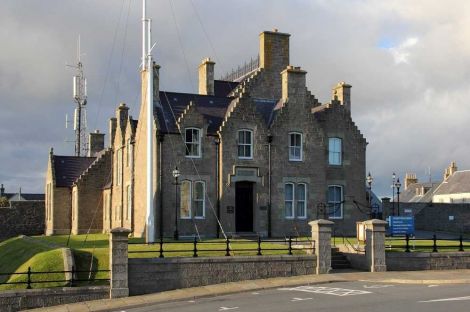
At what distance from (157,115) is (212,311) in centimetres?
1931

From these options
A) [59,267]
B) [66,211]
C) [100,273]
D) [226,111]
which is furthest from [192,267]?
Result: [66,211]

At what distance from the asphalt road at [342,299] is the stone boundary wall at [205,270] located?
211 centimetres

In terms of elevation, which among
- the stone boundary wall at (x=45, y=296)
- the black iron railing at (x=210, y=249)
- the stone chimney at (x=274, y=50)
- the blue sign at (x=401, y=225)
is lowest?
the stone boundary wall at (x=45, y=296)

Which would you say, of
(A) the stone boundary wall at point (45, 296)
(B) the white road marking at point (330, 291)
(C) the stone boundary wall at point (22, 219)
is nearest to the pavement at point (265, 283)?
(A) the stone boundary wall at point (45, 296)

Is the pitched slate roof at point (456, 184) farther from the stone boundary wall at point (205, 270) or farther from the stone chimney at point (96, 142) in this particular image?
the stone boundary wall at point (205, 270)

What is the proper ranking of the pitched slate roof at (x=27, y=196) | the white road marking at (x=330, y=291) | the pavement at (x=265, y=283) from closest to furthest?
the white road marking at (x=330, y=291)
the pavement at (x=265, y=283)
the pitched slate roof at (x=27, y=196)

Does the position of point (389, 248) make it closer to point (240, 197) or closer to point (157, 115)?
point (240, 197)

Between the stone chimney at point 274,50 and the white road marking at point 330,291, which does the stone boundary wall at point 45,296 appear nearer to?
the white road marking at point 330,291

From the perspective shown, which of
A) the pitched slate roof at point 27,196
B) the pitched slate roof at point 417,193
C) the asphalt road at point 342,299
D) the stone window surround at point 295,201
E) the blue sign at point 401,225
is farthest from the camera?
the pitched slate roof at point 27,196

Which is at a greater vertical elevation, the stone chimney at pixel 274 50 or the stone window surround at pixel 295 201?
the stone chimney at pixel 274 50

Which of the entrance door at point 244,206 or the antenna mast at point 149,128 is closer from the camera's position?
the antenna mast at point 149,128

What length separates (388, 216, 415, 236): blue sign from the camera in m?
31.0

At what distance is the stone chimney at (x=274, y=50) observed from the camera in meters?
44.0

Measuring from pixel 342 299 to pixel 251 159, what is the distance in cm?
1888
